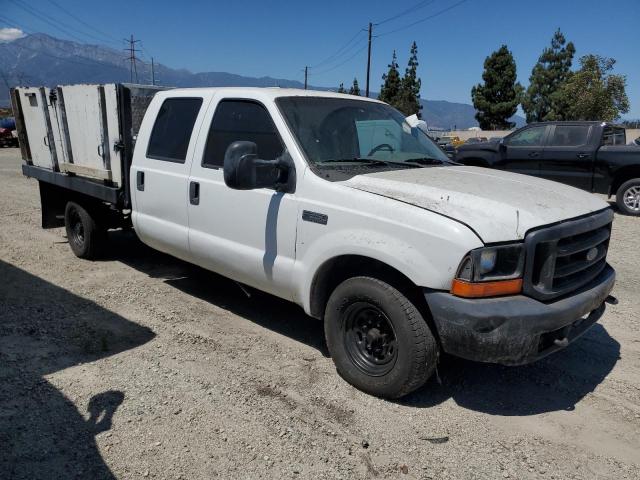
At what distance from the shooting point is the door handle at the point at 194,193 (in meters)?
4.31

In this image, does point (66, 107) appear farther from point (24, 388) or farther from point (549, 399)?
point (549, 399)

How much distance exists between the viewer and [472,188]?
131 inches

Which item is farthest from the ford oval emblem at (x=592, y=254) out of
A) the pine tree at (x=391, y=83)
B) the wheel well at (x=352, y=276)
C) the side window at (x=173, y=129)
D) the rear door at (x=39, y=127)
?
the pine tree at (x=391, y=83)

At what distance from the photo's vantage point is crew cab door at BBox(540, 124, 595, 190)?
10.7m

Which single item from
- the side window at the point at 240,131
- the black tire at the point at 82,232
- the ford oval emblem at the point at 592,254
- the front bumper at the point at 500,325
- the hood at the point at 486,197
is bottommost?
the black tire at the point at 82,232

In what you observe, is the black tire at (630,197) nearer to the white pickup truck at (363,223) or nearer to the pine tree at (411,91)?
the white pickup truck at (363,223)

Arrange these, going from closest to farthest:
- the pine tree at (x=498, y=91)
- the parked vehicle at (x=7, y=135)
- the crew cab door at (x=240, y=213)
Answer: the crew cab door at (x=240, y=213) → the parked vehicle at (x=7, y=135) → the pine tree at (x=498, y=91)

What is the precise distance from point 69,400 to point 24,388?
364 millimetres

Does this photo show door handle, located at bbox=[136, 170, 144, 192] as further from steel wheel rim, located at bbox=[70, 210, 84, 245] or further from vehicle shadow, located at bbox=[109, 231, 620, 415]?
steel wheel rim, located at bbox=[70, 210, 84, 245]

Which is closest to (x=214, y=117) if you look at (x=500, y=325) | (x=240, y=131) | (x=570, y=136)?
(x=240, y=131)

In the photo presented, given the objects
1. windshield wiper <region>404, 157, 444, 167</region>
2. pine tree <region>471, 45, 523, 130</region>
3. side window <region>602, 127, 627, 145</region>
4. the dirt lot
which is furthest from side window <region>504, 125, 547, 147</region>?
pine tree <region>471, 45, 523, 130</region>

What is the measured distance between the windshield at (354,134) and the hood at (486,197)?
0.35 meters

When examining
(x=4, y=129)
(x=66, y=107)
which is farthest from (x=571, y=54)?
(x=66, y=107)

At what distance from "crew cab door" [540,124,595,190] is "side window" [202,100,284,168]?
871 cm
